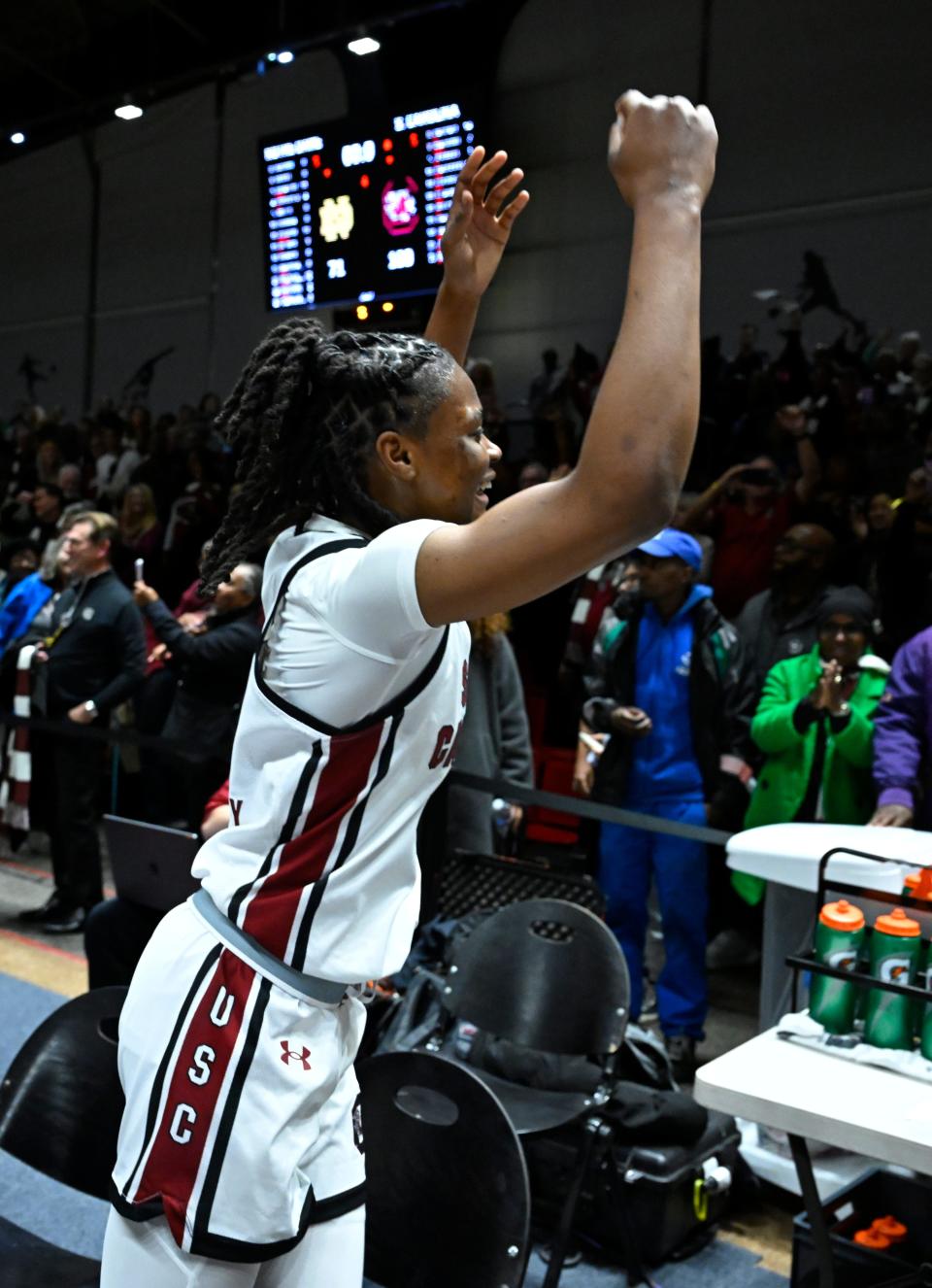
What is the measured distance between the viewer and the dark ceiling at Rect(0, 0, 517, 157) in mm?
7934

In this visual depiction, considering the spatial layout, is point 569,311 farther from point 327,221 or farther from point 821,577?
point 821,577

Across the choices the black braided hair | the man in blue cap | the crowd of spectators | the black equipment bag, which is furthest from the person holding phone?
the black braided hair

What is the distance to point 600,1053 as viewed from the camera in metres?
2.79

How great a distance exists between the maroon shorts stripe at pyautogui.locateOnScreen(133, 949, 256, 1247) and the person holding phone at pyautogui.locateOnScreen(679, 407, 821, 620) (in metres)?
4.24

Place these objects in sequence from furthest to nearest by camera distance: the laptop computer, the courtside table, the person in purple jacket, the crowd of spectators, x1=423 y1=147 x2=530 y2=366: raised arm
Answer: the crowd of spectators
the person in purple jacket
the laptop computer
the courtside table
x1=423 y1=147 x2=530 y2=366: raised arm

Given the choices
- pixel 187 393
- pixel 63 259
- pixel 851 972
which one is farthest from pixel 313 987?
pixel 63 259

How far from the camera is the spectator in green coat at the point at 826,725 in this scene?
386 cm

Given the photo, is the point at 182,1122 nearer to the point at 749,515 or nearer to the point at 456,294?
the point at 456,294

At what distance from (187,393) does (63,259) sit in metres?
2.61

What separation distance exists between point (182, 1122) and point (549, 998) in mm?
1528

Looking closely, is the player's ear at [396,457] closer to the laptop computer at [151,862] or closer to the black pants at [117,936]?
the laptop computer at [151,862]

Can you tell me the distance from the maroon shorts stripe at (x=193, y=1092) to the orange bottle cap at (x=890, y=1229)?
5.82 ft

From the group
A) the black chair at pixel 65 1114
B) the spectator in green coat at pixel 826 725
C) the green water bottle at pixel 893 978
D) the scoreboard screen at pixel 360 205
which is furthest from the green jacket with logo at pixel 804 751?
the scoreboard screen at pixel 360 205

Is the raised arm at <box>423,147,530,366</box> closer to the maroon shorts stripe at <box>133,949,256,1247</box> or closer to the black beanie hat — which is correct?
the maroon shorts stripe at <box>133,949,256,1247</box>
